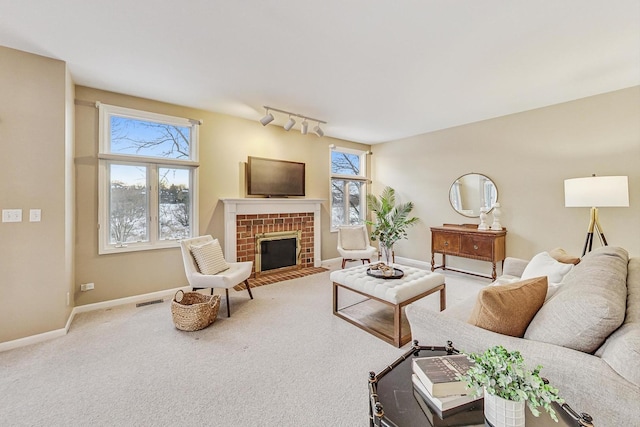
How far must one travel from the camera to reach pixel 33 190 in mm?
2436

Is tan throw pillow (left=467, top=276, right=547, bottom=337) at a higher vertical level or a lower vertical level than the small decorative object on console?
higher

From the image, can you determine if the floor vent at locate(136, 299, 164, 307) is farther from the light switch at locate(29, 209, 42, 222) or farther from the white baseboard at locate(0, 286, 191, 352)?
the light switch at locate(29, 209, 42, 222)

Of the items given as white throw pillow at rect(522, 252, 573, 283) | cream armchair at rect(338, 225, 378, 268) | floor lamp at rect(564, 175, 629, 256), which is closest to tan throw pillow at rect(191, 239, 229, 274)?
cream armchair at rect(338, 225, 378, 268)

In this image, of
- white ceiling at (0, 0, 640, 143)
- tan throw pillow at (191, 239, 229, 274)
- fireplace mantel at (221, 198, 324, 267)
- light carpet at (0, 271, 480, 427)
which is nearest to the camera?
light carpet at (0, 271, 480, 427)

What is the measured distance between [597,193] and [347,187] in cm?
378

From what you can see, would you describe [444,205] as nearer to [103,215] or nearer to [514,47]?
[514,47]

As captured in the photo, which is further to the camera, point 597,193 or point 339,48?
point 597,193

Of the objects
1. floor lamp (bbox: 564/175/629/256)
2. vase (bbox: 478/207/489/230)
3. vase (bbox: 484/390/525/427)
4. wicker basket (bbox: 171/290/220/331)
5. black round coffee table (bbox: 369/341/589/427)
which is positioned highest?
floor lamp (bbox: 564/175/629/256)

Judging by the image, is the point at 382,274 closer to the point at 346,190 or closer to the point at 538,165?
the point at 538,165

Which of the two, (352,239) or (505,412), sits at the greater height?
(352,239)

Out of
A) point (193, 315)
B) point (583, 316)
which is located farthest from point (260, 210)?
point (583, 316)

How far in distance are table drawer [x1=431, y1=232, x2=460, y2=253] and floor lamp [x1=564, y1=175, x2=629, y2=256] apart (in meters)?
1.48

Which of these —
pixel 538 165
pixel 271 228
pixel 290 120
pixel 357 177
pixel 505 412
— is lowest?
pixel 505 412

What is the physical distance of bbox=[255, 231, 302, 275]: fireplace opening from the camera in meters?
4.41
